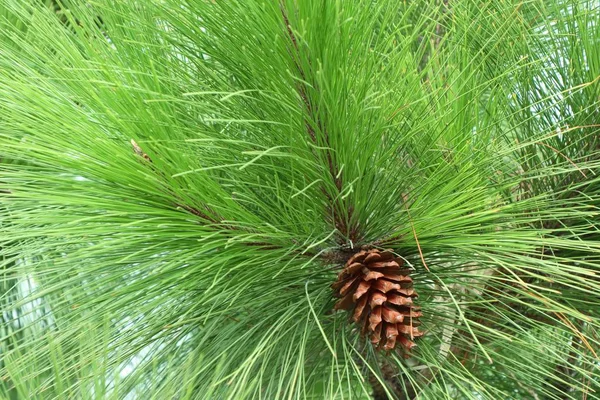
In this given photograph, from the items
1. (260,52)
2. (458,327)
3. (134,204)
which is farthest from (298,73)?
(458,327)

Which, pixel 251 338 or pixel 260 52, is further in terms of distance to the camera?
pixel 251 338

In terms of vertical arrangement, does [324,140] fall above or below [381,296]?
above

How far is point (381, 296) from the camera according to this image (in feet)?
1.63

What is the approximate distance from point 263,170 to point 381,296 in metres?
0.13

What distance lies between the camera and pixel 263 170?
1.72 feet

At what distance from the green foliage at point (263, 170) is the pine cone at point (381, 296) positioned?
2 cm

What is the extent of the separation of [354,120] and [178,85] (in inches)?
5.1

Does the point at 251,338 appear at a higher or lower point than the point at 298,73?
lower

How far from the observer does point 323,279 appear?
577 millimetres

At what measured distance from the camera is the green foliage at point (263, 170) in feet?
1.45

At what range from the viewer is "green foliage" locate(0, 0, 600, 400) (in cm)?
44

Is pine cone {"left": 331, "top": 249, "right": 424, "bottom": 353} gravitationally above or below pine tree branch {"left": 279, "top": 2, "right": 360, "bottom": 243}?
below

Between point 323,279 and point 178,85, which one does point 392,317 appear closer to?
point 323,279

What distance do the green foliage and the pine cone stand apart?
0.02 metres
